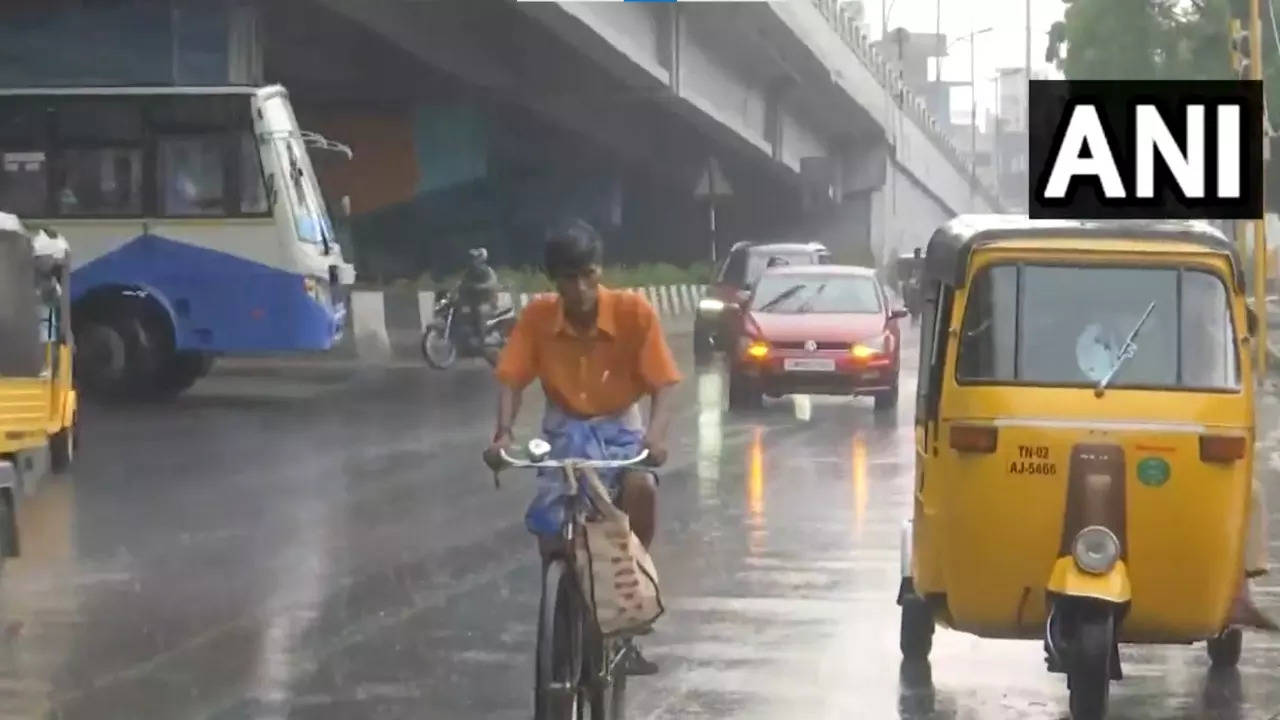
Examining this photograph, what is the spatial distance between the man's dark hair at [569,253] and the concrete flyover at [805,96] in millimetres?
21533

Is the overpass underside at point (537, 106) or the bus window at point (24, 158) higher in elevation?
the overpass underside at point (537, 106)

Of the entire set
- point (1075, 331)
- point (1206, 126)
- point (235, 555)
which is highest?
point (1206, 126)

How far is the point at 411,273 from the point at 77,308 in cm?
2678

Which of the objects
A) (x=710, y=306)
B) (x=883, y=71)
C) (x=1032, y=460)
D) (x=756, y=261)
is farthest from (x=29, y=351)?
(x=883, y=71)

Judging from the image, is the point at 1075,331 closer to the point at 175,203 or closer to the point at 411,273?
the point at 175,203

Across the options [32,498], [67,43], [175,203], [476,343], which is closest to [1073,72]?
[476,343]

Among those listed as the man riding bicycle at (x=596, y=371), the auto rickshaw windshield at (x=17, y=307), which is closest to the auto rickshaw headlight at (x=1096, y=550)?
the man riding bicycle at (x=596, y=371)

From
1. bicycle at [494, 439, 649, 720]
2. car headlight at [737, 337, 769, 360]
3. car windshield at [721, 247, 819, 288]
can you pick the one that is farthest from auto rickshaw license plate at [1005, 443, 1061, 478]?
car windshield at [721, 247, 819, 288]

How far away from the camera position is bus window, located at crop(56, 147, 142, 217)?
23781mm

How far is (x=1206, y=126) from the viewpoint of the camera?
38.4m

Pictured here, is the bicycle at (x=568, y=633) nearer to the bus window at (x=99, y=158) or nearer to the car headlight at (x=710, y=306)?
the bus window at (x=99, y=158)

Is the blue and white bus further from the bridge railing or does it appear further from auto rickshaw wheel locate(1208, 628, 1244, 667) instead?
the bridge railing

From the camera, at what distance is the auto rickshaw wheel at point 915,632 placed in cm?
913

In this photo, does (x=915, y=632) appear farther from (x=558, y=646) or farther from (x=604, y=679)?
(x=558, y=646)
